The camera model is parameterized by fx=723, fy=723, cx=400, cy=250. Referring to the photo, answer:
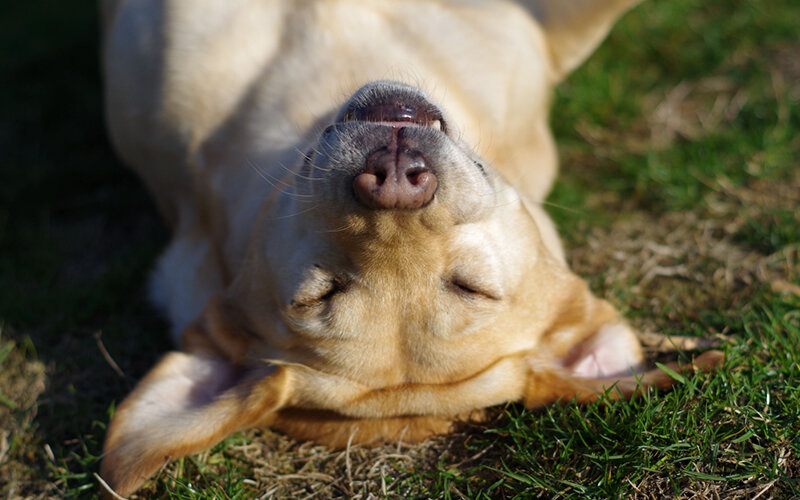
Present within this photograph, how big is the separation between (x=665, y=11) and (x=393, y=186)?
3818 mm

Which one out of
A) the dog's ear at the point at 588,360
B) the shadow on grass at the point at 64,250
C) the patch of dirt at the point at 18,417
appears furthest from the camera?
the shadow on grass at the point at 64,250

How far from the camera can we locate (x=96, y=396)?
324cm

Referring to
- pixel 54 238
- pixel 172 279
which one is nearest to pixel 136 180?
pixel 54 238

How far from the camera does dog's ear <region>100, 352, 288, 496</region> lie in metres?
2.46

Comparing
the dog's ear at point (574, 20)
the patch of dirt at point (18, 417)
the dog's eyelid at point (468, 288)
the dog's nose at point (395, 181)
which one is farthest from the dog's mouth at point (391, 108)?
the patch of dirt at point (18, 417)

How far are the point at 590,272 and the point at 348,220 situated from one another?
1769 mm

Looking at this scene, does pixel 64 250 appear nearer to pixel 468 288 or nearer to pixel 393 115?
pixel 393 115

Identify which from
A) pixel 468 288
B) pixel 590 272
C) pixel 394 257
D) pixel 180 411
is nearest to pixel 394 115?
pixel 394 257

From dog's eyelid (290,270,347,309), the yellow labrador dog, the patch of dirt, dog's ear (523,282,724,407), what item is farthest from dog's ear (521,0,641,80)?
the patch of dirt

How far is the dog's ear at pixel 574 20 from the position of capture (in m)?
3.78

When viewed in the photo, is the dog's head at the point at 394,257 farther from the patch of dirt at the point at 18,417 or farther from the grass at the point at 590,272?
the patch of dirt at the point at 18,417

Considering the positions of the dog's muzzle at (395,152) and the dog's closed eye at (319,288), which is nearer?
the dog's muzzle at (395,152)

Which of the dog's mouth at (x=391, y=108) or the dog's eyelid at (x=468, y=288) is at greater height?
the dog's mouth at (x=391, y=108)

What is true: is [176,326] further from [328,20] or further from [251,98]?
[328,20]
